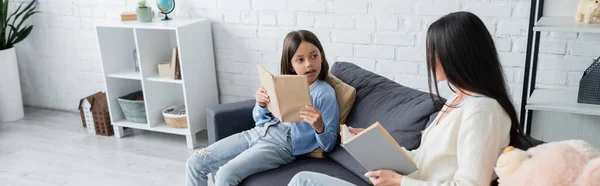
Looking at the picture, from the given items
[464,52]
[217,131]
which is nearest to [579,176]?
[464,52]

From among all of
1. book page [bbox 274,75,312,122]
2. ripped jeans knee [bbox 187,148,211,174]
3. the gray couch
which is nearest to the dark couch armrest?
the gray couch

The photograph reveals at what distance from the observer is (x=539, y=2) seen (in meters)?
2.39

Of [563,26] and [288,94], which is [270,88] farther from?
[563,26]

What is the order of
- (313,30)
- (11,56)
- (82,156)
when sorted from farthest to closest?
1. (11,56)
2. (82,156)
3. (313,30)

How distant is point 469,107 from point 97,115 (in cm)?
280

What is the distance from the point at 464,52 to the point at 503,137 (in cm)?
24

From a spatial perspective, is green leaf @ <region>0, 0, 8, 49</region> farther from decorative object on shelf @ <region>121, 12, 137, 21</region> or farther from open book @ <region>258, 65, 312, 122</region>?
open book @ <region>258, 65, 312, 122</region>

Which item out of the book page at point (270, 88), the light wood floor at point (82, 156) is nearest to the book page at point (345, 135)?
the book page at point (270, 88)

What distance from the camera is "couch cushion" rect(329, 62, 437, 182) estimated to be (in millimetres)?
Answer: 1908

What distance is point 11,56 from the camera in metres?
3.85

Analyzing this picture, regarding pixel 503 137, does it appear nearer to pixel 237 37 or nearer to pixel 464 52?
pixel 464 52

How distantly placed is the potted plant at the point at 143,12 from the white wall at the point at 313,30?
21 centimetres

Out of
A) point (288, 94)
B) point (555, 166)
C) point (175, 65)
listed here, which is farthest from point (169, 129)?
point (555, 166)

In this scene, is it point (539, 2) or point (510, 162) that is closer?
point (510, 162)
